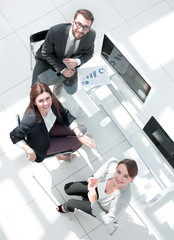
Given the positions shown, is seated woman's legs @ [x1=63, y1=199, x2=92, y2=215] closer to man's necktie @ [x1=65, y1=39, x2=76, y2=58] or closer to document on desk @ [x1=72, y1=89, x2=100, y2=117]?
document on desk @ [x1=72, y1=89, x2=100, y2=117]

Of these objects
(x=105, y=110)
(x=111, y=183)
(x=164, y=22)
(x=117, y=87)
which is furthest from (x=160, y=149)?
(x=164, y=22)

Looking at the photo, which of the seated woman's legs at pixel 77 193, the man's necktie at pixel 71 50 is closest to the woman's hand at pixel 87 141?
the seated woman's legs at pixel 77 193

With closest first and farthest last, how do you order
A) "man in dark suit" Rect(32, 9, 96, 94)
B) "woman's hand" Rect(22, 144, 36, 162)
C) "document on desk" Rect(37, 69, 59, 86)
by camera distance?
"woman's hand" Rect(22, 144, 36, 162)
"man in dark suit" Rect(32, 9, 96, 94)
"document on desk" Rect(37, 69, 59, 86)

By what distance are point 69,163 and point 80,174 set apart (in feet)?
0.61

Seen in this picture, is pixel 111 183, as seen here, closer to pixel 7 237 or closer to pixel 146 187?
pixel 146 187

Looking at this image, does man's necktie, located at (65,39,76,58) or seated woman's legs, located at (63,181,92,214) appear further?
man's necktie, located at (65,39,76,58)

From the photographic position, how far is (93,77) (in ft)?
12.2

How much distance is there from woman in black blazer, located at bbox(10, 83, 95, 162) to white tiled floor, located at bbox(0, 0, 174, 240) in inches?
22.8

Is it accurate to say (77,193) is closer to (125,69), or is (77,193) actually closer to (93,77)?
(93,77)

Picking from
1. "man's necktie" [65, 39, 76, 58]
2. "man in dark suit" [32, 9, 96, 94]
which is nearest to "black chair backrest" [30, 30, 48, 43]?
"man in dark suit" [32, 9, 96, 94]

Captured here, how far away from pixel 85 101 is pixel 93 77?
0.93 ft

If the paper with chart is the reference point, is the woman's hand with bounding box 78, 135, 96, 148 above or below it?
below

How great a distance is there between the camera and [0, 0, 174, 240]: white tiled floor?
380cm

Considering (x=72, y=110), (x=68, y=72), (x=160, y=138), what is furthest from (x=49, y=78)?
(x=160, y=138)
